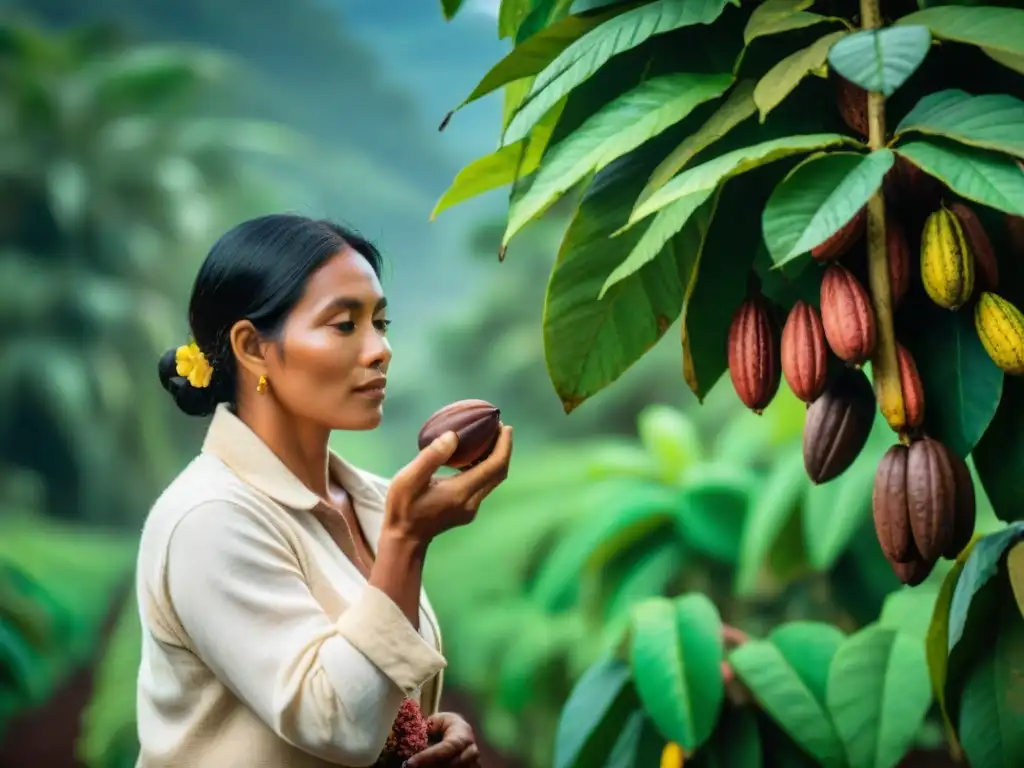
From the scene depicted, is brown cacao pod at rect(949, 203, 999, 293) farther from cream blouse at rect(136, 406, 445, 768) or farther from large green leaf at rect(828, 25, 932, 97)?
cream blouse at rect(136, 406, 445, 768)

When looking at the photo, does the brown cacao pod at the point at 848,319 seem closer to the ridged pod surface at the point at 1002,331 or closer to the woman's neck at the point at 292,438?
the ridged pod surface at the point at 1002,331

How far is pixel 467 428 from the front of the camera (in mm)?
755

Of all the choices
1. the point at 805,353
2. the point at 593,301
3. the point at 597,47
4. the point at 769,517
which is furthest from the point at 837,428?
the point at 769,517

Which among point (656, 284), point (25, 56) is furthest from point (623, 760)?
point (25, 56)

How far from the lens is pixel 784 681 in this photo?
106 cm

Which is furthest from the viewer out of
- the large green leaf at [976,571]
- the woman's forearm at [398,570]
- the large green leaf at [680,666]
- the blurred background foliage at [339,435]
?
the blurred background foliage at [339,435]

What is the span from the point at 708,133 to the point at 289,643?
1.30 ft

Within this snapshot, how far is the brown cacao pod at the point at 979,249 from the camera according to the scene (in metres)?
0.74

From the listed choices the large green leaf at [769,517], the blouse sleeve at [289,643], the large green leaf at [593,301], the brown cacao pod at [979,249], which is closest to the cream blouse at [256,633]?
the blouse sleeve at [289,643]

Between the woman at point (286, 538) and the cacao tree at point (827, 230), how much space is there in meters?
0.12

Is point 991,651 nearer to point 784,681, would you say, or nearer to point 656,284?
point 784,681

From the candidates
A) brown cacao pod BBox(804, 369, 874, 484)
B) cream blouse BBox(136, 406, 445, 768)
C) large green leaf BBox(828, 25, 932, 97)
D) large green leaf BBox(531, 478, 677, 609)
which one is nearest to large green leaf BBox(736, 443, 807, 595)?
large green leaf BBox(531, 478, 677, 609)

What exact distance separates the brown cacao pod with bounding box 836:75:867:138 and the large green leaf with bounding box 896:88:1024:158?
7 cm

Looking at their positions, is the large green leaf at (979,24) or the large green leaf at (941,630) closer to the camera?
the large green leaf at (979,24)
